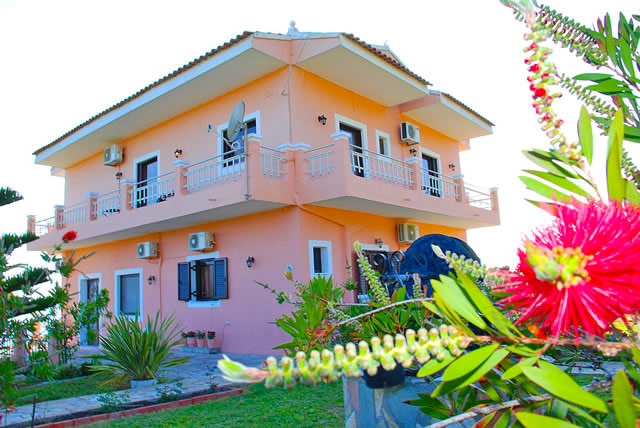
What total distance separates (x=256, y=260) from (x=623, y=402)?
10179mm

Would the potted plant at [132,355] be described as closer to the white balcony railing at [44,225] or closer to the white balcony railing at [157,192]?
the white balcony railing at [157,192]

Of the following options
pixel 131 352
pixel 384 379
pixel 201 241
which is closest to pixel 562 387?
pixel 384 379

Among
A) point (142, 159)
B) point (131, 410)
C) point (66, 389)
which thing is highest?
point (142, 159)

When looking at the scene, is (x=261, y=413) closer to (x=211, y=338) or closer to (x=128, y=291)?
(x=211, y=338)

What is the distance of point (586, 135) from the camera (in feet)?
2.79

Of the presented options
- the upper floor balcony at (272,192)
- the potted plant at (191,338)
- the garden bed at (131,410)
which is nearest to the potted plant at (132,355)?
the garden bed at (131,410)

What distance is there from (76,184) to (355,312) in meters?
16.0

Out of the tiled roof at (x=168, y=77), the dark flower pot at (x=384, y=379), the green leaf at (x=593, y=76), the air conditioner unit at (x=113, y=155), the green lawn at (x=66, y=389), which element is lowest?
the green lawn at (x=66, y=389)

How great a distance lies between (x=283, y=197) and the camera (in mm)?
9828

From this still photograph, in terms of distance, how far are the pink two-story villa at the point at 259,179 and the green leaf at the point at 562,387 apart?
868cm

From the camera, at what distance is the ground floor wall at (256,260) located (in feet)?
33.1

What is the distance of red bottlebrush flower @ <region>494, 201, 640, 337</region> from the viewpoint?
0.65m

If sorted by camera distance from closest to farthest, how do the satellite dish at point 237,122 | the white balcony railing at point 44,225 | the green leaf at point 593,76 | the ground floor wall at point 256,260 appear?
the green leaf at point 593,76
the satellite dish at point 237,122
the ground floor wall at point 256,260
the white balcony railing at point 44,225

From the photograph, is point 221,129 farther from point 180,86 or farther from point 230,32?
point 230,32
